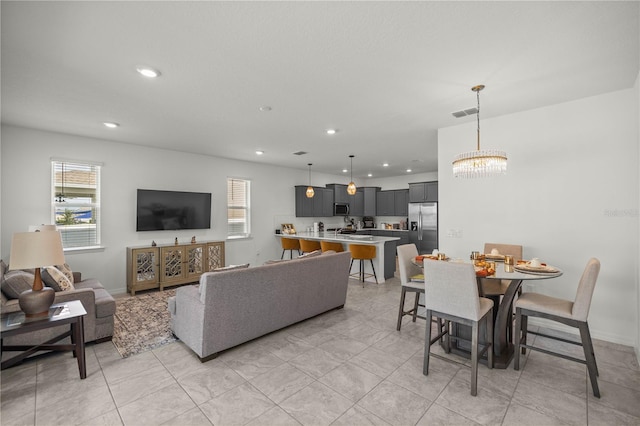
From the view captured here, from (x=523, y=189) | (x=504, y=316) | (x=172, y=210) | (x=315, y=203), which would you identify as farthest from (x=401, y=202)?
(x=504, y=316)

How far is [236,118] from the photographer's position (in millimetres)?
3908

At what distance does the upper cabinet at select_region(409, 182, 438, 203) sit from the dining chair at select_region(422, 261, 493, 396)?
5.19 metres

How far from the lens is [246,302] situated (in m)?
2.97

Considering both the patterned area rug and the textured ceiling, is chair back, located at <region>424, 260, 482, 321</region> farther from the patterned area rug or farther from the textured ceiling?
the patterned area rug

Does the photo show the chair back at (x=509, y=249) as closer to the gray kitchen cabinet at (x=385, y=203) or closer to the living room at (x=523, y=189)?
the living room at (x=523, y=189)

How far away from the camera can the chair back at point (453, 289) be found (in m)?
2.32

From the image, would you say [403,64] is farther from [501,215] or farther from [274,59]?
[501,215]

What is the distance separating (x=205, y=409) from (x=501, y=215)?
393 centimetres

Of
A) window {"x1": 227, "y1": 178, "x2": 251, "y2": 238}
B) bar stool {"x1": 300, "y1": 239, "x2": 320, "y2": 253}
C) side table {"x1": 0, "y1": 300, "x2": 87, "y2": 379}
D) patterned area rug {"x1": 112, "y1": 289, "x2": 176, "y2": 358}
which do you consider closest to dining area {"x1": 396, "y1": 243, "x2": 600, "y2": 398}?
patterned area rug {"x1": 112, "y1": 289, "x2": 176, "y2": 358}

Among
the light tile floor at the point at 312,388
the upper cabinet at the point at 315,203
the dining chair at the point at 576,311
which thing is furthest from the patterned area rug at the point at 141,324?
the upper cabinet at the point at 315,203

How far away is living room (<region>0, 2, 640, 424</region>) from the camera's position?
10.2ft

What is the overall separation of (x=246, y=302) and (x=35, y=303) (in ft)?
5.53

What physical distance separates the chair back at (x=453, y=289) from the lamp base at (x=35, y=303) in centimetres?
321

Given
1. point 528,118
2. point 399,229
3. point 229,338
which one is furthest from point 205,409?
point 399,229
